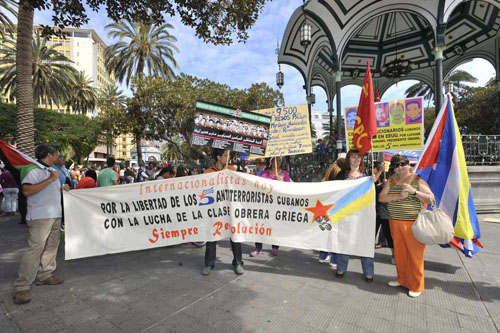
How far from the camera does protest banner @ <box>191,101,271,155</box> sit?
4148 millimetres

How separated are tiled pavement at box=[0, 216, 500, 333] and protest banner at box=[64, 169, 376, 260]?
524 mm

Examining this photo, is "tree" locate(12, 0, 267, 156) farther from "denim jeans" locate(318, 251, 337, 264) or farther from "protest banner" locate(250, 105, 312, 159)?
"denim jeans" locate(318, 251, 337, 264)

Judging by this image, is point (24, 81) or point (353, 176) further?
point (24, 81)

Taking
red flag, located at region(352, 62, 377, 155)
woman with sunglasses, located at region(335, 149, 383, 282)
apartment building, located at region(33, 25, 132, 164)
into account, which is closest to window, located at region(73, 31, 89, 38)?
apartment building, located at region(33, 25, 132, 164)

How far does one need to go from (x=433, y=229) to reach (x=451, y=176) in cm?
97

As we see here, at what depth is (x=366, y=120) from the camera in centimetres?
381

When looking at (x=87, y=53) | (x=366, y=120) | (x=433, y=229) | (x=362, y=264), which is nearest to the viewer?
(x=433, y=229)

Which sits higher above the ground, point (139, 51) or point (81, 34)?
point (81, 34)

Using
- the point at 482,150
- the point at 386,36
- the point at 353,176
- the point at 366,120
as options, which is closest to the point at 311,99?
the point at 386,36

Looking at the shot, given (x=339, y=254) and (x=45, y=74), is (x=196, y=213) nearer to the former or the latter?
(x=339, y=254)

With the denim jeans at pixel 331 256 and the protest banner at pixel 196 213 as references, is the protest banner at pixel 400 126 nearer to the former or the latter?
the denim jeans at pixel 331 256

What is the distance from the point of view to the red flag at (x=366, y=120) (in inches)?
147

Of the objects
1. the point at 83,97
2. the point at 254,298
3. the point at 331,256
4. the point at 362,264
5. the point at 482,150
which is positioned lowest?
the point at 254,298

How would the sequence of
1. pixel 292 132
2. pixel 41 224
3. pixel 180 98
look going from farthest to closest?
pixel 180 98, pixel 292 132, pixel 41 224
